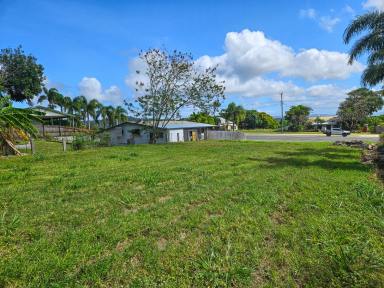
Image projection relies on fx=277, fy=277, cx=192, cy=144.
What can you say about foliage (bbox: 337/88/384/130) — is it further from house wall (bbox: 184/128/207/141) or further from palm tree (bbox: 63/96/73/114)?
palm tree (bbox: 63/96/73/114)

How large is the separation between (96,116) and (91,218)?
5896 centimetres

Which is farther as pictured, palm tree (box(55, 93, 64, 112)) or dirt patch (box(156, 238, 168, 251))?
palm tree (box(55, 93, 64, 112))

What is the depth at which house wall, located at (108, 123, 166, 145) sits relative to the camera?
34094 millimetres

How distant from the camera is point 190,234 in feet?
13.2

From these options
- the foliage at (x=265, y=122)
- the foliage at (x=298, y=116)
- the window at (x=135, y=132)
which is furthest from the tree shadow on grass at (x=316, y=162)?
the foliage at (x=265, y=122)

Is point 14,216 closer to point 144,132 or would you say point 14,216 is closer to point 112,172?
point 112,172

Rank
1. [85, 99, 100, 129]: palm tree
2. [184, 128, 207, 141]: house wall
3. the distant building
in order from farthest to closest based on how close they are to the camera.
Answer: the distant building, [85, 99, 100, 129]: palm tree, [184, 128, 207, 141]: house wall

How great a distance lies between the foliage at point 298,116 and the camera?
2571 inches

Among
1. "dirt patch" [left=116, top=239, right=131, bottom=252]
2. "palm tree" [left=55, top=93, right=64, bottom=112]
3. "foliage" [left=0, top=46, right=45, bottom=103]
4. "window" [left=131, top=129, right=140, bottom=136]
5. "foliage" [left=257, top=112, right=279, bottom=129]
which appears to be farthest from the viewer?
"foliage" [left=257, top=112, right=279, bottom=129]

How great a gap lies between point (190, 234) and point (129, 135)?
32.1m

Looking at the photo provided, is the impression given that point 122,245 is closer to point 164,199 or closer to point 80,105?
point 164,199

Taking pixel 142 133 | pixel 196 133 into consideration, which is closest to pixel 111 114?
pixel 196 133

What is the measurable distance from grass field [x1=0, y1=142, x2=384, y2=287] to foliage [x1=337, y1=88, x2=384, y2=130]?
55.5m

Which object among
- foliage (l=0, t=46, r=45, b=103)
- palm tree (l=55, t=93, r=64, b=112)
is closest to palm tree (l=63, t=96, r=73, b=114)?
palm tree (l=55, t=93, r=64, b=112)
